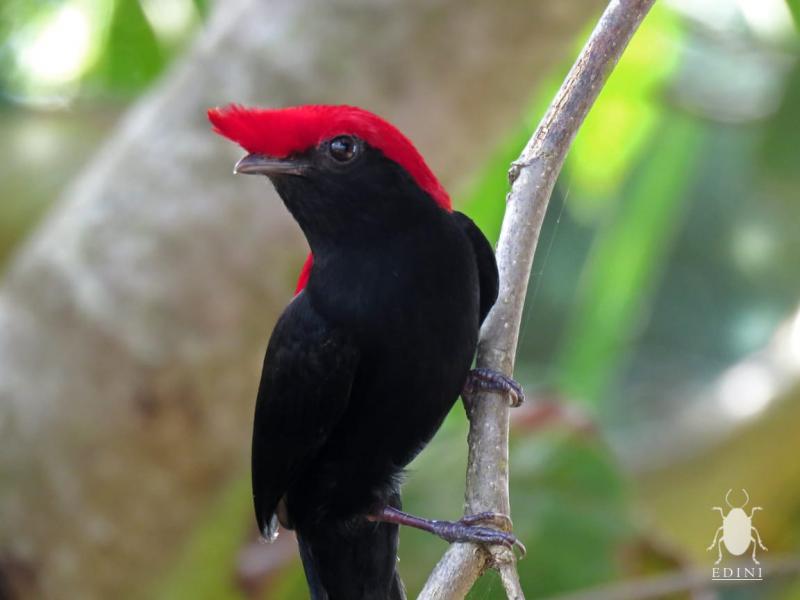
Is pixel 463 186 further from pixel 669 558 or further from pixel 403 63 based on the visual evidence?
pixel 669 558

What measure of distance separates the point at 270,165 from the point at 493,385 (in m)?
0.52

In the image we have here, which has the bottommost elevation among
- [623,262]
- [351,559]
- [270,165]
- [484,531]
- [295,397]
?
[484,531]

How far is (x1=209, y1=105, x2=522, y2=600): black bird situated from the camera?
2.27m

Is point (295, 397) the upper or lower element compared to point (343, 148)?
lower

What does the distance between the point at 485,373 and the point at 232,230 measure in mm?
2074

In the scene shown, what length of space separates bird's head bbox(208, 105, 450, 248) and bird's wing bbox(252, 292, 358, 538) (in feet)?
0.52

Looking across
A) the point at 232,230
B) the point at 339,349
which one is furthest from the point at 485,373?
the point at 232,230

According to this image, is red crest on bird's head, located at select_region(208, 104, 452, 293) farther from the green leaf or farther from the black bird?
the green leaf

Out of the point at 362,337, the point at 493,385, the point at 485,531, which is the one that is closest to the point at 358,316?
the point at 362,337

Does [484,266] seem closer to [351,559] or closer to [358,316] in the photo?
[358,316]

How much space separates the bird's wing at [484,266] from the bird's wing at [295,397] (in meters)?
0.31

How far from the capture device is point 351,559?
8.43ft

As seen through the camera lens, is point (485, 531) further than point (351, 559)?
No

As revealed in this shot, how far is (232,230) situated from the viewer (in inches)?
163
